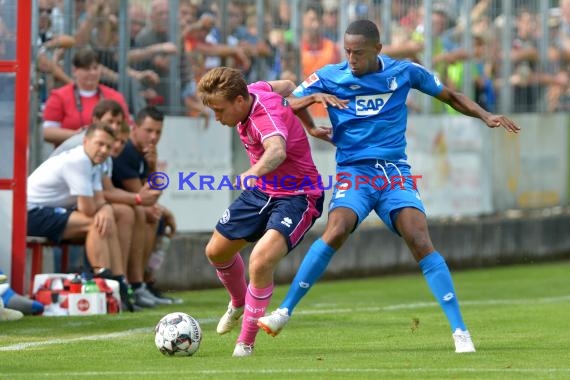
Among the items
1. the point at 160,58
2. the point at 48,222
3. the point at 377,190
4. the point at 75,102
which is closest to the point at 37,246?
the point at 48,222

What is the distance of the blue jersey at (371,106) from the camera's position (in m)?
Answer: 10.6

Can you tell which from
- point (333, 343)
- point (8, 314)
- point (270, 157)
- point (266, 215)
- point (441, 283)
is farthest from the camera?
point (8, 314)

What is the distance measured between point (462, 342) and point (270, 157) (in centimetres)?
180

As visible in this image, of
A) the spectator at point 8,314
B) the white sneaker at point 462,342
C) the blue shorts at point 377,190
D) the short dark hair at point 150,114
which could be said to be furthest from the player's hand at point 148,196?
the white sneaker at point 462,342

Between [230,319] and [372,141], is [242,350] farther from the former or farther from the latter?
[372,141]

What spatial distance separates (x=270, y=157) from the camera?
375 inches

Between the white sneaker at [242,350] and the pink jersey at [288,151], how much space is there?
1.08 metres

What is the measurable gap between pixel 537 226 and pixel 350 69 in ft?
40.4

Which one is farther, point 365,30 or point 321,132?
point 321,132

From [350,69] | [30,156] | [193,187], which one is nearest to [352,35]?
[350,69]

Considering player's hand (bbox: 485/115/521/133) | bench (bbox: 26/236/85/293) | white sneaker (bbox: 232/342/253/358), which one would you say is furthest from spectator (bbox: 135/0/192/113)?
white sneaker (bbox: 232/342/253/358)

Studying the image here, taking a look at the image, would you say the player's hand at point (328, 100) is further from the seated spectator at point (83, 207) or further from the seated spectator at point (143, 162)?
the seated spectator at point (143, 162)

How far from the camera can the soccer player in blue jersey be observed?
1019 centimetres

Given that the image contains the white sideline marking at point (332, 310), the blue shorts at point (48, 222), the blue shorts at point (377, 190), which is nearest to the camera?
the blue shorts at point (377, 190)
